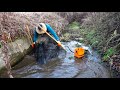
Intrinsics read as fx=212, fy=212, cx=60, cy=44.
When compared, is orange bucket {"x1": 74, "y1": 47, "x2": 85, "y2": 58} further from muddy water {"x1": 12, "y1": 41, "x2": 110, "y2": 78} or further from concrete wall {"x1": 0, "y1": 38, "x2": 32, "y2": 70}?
concrete wall {"x1": 0, "y1": 38, "x2": 32, "y2": 70}

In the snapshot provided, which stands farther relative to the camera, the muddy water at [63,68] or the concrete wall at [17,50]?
the concrete wall at [17,50]

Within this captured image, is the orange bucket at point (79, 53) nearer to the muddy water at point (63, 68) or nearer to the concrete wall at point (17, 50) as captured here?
the muddy water at point (63, 68)

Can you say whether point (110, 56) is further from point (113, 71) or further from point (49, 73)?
point (49, 73)

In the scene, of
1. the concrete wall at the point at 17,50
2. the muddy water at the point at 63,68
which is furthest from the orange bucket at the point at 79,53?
the concrete wall at the point at 17,50

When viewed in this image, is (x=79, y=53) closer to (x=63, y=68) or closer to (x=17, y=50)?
(x=63, y=68)

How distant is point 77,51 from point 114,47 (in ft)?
4.03

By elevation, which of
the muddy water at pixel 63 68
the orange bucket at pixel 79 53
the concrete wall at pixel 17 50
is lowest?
the muddy water at pixel 63 68

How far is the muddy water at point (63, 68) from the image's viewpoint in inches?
229

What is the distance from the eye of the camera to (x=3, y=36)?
6023 mm

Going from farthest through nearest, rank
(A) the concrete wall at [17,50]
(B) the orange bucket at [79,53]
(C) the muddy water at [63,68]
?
(B) the orange bucket at [79,53]
(A) the concrete wall at [17,50]
(C) the muddy water at [63,68]

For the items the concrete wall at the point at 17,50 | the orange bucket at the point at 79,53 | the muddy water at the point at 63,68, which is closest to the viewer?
the muddy water at the point at 63,68

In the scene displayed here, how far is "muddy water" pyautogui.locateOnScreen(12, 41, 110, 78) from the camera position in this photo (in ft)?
19.1
